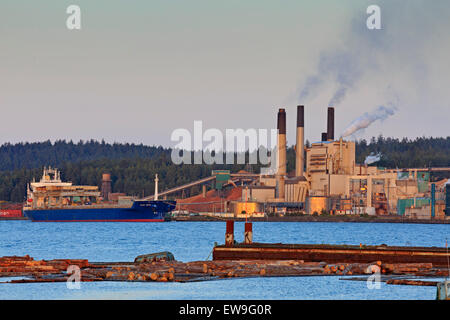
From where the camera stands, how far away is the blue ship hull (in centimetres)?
13638

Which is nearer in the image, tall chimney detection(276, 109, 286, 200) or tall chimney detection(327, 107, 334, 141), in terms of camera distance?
tall chimney detection(276, 109, 286, 200)

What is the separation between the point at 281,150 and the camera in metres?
141

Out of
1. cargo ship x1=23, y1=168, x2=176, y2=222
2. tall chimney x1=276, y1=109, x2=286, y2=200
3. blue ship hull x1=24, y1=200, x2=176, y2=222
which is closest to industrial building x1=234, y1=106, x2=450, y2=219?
tall chimney x1=276, y1=109, x2=286, y2=200

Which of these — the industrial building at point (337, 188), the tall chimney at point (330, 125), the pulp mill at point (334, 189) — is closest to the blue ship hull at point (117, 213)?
the pulp mill at point (334, 189)

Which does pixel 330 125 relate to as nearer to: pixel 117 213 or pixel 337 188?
pixel 337 188

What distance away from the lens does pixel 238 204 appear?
156 m

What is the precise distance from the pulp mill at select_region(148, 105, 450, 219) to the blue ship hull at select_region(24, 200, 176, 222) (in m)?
16.1

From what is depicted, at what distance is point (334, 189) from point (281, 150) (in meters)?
13.7

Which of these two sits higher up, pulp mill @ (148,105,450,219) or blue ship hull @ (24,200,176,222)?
pulp mill @ (148,105,450,219)

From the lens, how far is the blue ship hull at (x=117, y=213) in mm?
136375

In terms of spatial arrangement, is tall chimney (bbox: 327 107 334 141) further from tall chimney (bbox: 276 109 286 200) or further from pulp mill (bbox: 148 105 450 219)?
tall chimney (bbox: 276 109 286 200)

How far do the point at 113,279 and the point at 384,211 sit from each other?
4746 inches

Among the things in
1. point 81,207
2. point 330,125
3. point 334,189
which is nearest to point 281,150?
point 330,125
